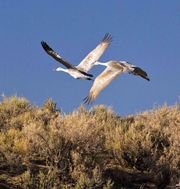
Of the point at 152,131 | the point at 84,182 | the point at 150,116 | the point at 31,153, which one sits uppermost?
the point at 150,116

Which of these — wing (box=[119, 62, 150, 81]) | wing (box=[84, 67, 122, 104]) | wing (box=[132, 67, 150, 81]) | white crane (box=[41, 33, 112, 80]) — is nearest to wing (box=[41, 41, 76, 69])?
white crane (box=[41, 33, 112, 80])

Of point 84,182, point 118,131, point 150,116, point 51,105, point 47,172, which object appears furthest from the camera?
point 51,105

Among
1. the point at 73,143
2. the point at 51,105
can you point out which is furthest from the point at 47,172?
the point at 51,105

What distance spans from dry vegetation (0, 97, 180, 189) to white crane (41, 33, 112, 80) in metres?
0.98

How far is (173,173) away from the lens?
1210cm

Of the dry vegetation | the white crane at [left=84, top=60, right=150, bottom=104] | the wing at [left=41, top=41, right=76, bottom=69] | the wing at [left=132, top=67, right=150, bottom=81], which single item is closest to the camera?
the dry vegetation

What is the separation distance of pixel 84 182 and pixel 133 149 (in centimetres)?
203

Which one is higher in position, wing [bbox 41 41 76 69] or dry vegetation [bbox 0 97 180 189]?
wing [bbox 41 41 76 69]

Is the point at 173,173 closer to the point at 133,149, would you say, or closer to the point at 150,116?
the point at 133,149

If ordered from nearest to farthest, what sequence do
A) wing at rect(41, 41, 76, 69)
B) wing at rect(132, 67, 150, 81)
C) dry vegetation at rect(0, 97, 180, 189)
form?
dry vegetation at rect(0, 97, 180, 189) → wing at rect(41, 41, 76, 69) → wing at rect(132, 67, 150, 81)

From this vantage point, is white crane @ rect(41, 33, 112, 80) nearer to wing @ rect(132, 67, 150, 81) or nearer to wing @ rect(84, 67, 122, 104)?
wing @ rect(84, 67, 122, 104)

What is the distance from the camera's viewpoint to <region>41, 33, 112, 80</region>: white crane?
11852mm

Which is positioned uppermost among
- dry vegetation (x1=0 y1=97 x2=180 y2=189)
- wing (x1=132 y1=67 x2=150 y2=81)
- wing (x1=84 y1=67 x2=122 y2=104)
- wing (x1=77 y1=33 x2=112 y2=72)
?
wing (x1=77 y1=33 x2=112 y2=72)

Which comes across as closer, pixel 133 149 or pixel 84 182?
pixel 84 182
